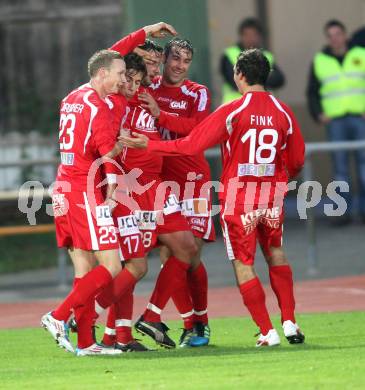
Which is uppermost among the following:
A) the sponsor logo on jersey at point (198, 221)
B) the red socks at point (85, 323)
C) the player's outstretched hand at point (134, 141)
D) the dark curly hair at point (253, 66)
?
the dark curly hair at point (253, 66)

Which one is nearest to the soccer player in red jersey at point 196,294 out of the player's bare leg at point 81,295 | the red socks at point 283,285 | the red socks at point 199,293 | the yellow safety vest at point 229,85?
the red socks at point 199,293

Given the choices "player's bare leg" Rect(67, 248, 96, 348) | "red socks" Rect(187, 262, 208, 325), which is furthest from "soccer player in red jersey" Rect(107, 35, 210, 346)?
"player's bare leg" Rect(67, 248, 96, 348)

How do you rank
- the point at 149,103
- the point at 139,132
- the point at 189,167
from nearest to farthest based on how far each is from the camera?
the point at 149,103, the point at 139,132, the point at 189,167

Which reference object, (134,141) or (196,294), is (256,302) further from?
(134,141)

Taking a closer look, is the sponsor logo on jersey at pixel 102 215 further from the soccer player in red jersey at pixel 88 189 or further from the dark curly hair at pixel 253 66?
the dark curly hair at pixel 253 66

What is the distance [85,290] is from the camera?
10656 mm

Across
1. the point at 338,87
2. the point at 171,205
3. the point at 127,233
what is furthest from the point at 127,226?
the point at 338,87

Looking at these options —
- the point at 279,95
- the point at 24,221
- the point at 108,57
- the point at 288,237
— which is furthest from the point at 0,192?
the point at 108,57

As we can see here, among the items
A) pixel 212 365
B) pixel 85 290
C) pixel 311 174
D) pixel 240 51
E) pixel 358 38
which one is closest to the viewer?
pixel 212 365

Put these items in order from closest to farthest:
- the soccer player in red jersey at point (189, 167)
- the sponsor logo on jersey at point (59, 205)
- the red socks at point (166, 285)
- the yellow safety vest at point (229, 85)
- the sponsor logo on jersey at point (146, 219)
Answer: the sponsor logo on jersey at point (59, 205) < the sponsor logo on jersey at point (146, 219) < the red socks at point (166, 285) < the soccer player in red jersey at point (189, 167) < the yellow safety vest at point (229, 85)

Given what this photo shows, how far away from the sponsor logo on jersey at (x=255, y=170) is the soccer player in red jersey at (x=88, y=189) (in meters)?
0.91

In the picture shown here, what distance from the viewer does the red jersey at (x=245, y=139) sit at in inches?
428

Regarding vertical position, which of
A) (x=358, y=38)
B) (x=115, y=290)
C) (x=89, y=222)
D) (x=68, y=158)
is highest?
(x=358, y=38)

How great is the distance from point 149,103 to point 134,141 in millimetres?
455
